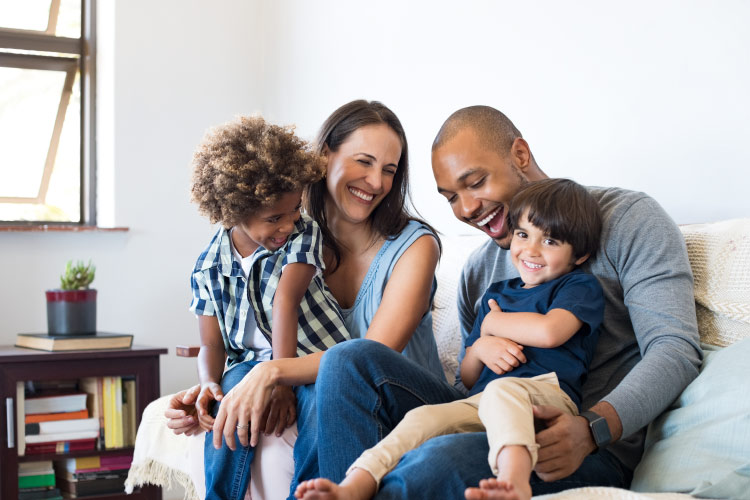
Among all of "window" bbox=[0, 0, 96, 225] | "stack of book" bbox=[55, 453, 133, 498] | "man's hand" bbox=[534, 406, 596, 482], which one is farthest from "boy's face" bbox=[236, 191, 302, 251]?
"window" bbox=[0, 0, 96, 225]

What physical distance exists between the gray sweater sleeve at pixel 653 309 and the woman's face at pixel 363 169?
52cm

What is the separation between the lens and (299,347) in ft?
5.49

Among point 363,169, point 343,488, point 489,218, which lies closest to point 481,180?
point 489,218

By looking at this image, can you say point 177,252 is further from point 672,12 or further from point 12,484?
point 672,12

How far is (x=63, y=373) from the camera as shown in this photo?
264 cm

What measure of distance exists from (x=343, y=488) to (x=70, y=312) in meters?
1.97

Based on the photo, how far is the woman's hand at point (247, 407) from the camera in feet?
4.64

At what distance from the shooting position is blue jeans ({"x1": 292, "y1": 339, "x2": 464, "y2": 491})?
4.13 ft

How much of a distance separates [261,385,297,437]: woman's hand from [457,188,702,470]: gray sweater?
0.32 meters

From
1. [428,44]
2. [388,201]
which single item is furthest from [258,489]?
[428,44]

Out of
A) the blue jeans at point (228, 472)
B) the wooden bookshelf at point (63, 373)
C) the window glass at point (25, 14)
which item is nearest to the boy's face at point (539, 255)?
the blue jeans at point (228, 472)

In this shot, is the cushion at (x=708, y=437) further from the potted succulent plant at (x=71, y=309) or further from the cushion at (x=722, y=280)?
the potted succulent plant at (x=71, y=309)

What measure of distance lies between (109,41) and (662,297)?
2715 mm

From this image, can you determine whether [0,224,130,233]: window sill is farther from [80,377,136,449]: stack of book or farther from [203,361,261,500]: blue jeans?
[203,361,261,500]: blue jeans
